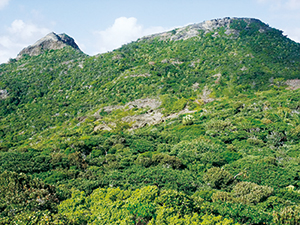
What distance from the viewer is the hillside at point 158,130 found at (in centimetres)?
1077

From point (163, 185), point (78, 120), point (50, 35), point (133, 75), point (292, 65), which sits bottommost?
point (163, 185)

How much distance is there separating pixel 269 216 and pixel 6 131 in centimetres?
5103

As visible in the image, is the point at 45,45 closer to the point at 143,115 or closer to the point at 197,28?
the point at 197,28

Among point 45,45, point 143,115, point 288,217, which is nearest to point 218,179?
point 288,217

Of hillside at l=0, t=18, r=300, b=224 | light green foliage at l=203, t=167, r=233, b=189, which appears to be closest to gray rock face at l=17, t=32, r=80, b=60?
hillside at l=0, t=18, r=300, b=224

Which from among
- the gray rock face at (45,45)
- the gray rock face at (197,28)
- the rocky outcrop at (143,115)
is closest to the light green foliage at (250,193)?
the rocky outcrop at (143,115)

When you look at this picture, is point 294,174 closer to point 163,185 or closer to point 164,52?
point 163,185

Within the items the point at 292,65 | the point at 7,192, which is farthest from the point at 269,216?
the point at 292,65

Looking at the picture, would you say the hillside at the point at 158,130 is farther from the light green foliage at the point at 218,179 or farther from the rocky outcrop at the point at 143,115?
the rocky outcrop at the point at 143,115

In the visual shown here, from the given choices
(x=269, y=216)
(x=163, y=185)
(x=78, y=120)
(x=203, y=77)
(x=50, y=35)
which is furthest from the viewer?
(x=50, y=35)

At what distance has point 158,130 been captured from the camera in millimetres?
32438

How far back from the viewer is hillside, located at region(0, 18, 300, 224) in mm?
10770

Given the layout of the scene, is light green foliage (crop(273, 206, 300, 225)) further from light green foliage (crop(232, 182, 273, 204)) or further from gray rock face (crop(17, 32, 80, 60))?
gray rock face (crop(17, 32, 80, 60))

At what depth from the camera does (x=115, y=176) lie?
1558cm
